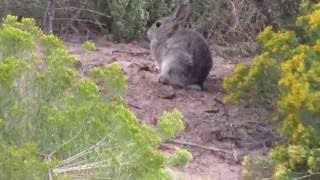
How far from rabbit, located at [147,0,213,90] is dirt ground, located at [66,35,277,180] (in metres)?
0.15

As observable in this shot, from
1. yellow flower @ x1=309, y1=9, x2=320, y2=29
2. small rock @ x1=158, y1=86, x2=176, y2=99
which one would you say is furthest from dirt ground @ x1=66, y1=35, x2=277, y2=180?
yellow flower @ x1=309, y1=9, x2=320, y2=29

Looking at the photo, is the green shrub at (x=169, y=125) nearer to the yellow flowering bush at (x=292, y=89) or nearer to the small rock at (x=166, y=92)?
the yellow flowering bush at (x=292, y=89)

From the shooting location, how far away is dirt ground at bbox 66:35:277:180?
283 inches

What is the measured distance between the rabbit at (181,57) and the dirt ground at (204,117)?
0.15 meters

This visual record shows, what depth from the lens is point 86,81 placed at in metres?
4.78

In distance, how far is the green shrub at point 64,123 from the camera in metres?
4.51

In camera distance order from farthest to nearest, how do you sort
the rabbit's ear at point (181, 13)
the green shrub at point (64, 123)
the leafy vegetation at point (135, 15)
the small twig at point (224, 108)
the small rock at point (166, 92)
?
the leafy vegetation at point (135, 15)
the rabbit's ear at point (181, 13)
the small rock at point (166, 92)
the small twig at point (224, 108)
the green shrub at point (64, 123)

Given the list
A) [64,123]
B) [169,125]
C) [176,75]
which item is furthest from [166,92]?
[64,123]

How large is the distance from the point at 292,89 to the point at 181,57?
3464 millimetres

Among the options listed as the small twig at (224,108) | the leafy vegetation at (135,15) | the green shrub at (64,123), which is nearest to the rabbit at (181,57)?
the small twig at (224,108)

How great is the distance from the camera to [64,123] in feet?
14.7

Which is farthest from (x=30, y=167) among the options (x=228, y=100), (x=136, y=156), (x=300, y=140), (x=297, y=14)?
(x=297, y=14)

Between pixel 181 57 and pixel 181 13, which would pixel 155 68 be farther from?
pixel 181 13

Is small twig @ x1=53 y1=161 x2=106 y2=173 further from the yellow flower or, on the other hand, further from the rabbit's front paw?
the rabbit's front paw
